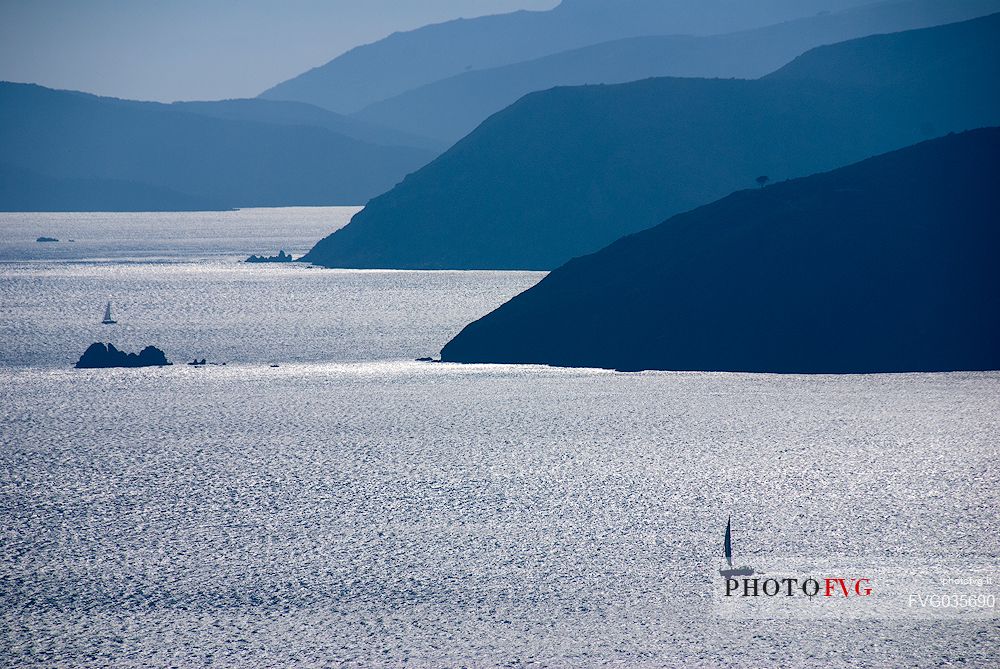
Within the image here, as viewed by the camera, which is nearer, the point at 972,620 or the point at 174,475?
the point at 972,620

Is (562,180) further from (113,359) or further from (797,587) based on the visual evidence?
(797,587)

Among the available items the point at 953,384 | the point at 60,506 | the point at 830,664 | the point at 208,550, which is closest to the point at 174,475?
the point at 60,506

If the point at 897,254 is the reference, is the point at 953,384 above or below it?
→ below

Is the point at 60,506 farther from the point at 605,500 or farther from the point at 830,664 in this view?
the point at 830,664

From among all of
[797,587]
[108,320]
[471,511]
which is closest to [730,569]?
[797,587]

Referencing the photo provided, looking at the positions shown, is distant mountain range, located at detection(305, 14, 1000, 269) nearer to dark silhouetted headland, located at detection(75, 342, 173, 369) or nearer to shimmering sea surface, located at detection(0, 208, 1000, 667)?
dark silhouetted headland, located at detection(75, 342, 173, 369)

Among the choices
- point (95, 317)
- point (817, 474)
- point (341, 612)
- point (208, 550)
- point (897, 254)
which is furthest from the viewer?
point (95, 317)

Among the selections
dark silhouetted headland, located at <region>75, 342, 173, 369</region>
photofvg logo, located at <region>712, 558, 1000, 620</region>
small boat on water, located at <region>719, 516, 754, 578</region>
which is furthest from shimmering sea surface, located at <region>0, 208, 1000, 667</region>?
dark silhouetted headland, located at <region>75, 342, 173, 369</region>
